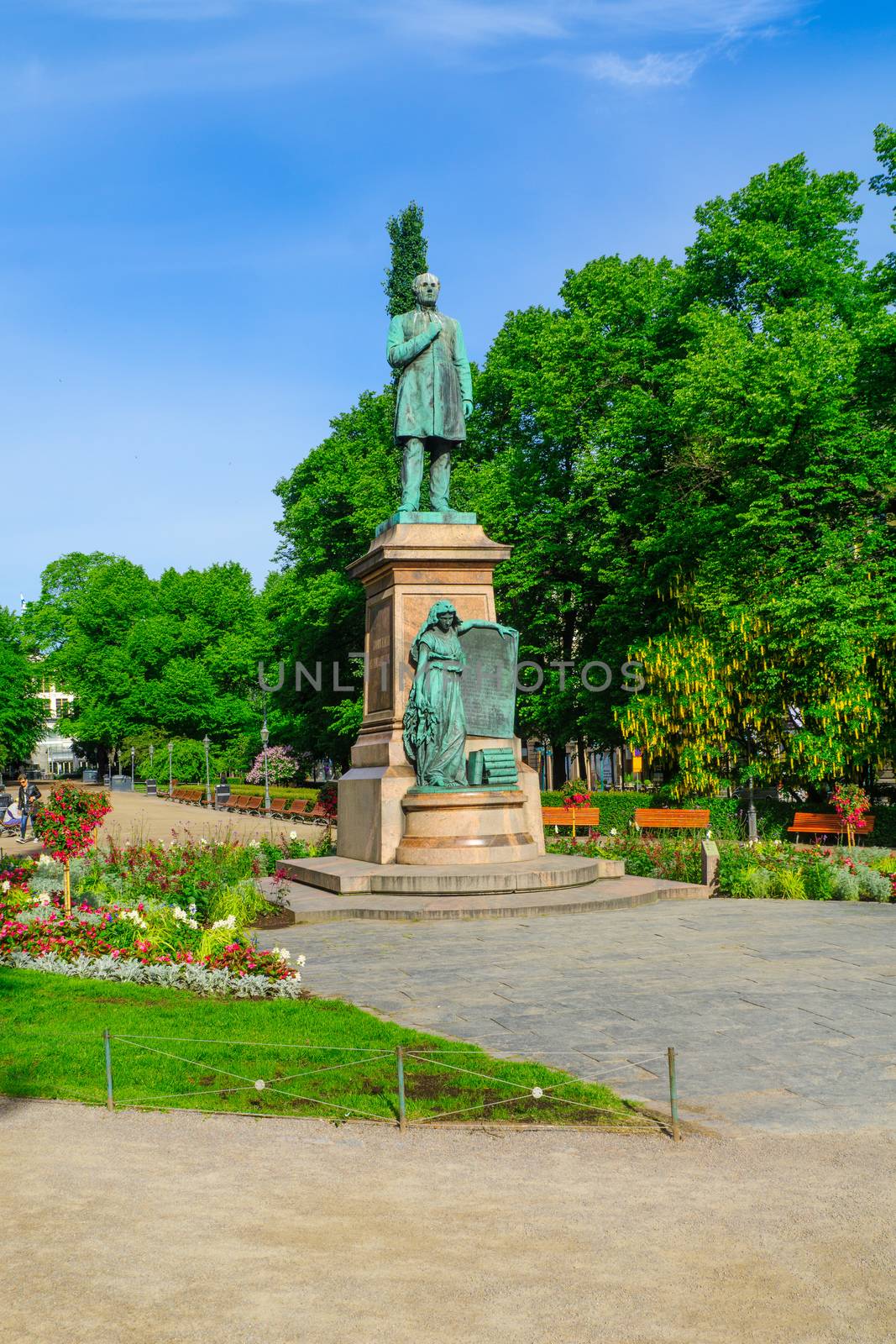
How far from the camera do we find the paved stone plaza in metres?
6.50

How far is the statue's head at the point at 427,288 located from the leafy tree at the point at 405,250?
91.3 ft

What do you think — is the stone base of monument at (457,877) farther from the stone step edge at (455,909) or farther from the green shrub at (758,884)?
the green shrub at (758,884)

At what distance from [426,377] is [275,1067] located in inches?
502

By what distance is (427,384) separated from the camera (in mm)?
17672

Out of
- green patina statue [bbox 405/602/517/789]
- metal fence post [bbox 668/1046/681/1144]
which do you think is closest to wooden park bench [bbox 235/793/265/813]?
green patina statue [bbox 405/602/517/789]

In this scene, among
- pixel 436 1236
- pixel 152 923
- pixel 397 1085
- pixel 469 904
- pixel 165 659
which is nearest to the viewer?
pixel 436 1236

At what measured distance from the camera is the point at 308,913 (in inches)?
524

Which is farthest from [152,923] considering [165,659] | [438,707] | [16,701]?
[165,659]

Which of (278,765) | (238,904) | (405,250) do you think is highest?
(405,250)

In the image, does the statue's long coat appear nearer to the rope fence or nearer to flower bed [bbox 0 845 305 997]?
flower bed [bbox 0 845 305 997]

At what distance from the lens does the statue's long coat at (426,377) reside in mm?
17578

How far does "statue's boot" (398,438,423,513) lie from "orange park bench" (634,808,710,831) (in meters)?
10.1

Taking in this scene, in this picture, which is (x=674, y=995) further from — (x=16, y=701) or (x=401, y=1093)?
(x=16, y=701)

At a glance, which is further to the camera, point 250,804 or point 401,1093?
point 250,804
